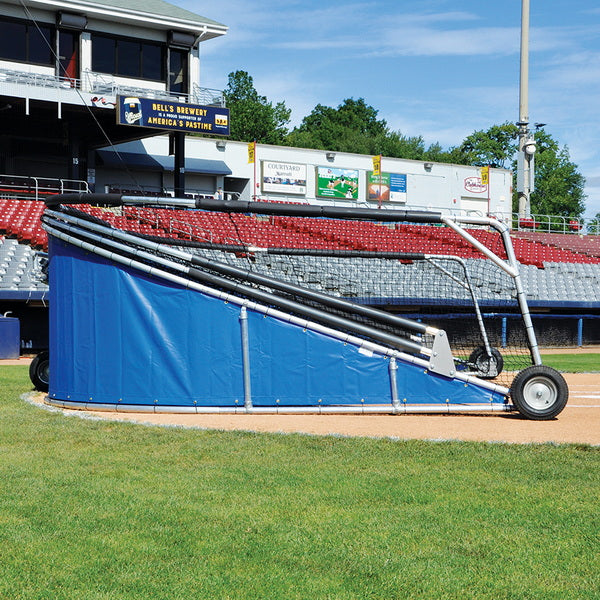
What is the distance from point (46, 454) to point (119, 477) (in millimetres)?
1242

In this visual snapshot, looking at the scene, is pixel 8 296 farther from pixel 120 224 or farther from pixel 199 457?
pixel 199 457

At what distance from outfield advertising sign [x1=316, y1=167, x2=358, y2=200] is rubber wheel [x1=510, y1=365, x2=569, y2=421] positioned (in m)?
34.3

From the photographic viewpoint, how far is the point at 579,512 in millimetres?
5688

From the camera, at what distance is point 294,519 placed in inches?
217

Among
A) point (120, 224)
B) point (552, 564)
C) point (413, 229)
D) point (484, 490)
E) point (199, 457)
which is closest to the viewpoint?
point (552, 564)

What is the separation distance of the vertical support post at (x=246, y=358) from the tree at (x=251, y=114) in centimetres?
6538

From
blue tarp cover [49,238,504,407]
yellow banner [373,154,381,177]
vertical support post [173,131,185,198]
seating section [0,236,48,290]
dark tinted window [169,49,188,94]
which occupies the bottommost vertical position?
blue tarp cover [49,238,504,407]

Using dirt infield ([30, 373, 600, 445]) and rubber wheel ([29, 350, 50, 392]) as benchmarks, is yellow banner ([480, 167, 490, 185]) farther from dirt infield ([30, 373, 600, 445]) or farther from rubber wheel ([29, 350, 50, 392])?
rubber wheel ([29, 350, 50, 392])

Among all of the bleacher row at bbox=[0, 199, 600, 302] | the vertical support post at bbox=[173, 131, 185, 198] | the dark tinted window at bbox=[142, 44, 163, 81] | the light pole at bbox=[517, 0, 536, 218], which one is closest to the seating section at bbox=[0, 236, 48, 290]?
the bleacher row at bbox=[0, 199, 600, 302]

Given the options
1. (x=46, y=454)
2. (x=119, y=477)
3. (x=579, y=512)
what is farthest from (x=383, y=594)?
(x=46, y=454)

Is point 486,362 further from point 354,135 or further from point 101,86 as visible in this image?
point 354,135

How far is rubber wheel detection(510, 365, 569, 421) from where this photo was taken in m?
9.88

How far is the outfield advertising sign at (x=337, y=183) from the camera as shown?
43875 millimetres

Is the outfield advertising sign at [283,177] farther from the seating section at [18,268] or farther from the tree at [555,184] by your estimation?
the tree at [555,184]
